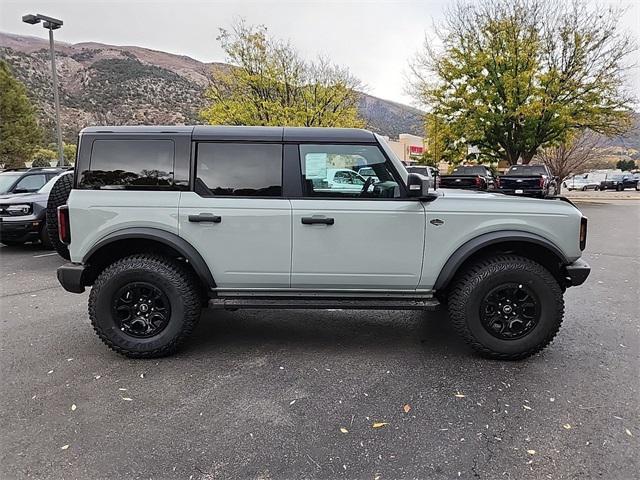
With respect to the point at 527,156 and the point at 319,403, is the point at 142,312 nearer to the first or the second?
the point at 319,403

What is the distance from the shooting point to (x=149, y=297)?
355 cm

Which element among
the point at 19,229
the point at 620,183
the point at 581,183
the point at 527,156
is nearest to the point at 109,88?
the point at 527,156

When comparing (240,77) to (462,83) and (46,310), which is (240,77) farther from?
(46,310)

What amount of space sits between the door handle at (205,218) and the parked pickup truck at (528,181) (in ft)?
46.0

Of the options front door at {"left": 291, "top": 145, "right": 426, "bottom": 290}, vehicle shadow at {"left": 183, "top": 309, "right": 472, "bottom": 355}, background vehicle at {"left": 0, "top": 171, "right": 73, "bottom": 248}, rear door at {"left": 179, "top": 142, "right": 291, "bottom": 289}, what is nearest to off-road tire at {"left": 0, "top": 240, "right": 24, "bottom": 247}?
background vehicle at {"left": 0, "top": 171, "right": 73, "bottom": 248}

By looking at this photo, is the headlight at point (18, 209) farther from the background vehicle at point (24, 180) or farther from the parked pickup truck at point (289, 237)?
the parked pickup truck at point (289, 237)

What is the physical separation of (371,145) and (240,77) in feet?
53.9

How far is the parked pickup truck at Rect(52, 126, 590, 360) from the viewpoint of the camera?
3441 mm

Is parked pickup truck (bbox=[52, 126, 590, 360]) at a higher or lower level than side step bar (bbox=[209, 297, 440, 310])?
higher

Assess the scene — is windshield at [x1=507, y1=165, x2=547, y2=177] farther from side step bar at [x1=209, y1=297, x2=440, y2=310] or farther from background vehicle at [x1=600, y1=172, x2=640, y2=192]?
background vehicle at [x1=600, y1=172, x2=640, y2=192]

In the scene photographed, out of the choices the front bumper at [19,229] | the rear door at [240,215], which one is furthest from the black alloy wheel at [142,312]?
the front bumper at [19,229]

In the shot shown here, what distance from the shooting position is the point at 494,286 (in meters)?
3.44

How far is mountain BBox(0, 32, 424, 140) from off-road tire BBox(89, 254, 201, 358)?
3419 centimetres

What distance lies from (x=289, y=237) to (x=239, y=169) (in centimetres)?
69
